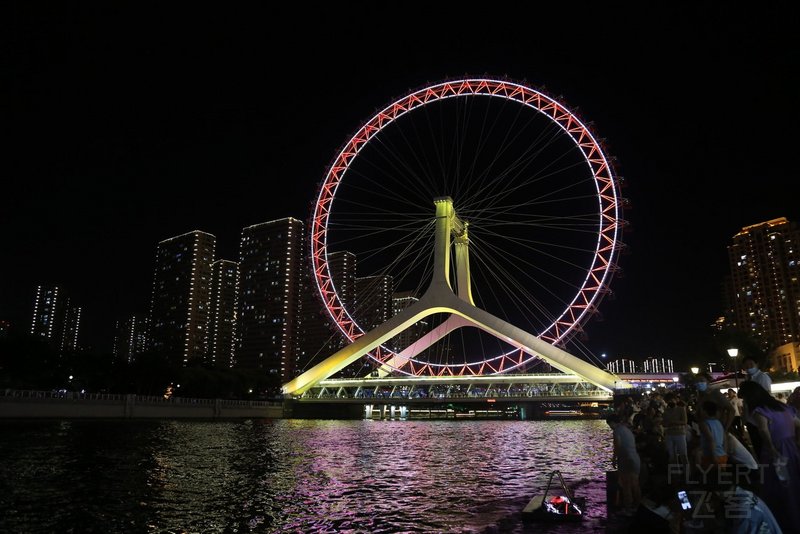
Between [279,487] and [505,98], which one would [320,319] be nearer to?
[505,98]

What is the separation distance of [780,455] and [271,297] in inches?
6844

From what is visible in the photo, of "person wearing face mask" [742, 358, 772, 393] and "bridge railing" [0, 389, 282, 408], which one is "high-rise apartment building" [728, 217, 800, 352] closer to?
"bridge railing" [0, 389, 282, 408]

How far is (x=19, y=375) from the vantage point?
2279 inches

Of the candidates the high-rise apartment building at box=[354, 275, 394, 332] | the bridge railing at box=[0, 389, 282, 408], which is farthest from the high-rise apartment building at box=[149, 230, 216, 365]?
the bridge railing at box=[0, 389, 282, 408]

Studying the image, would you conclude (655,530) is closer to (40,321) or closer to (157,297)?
(157,297)

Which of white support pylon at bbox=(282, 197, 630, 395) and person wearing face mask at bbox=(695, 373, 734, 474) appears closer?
person wearing face mask at bbox=(695, 373, 734, 474)

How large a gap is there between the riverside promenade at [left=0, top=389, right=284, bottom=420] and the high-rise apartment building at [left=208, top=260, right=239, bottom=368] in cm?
11187

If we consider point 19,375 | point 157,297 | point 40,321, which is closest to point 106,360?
point 19,375

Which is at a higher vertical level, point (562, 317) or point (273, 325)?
point (273, 325)

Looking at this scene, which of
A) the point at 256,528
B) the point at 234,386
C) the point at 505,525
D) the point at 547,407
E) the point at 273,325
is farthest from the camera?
the point at 273,325

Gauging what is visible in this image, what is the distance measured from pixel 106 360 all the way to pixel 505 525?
73256mm

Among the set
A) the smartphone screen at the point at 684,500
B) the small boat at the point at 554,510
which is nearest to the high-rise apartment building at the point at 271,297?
the small boat at the point at 554,510

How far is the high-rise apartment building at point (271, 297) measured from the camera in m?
171

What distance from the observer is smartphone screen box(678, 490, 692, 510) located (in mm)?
6141
